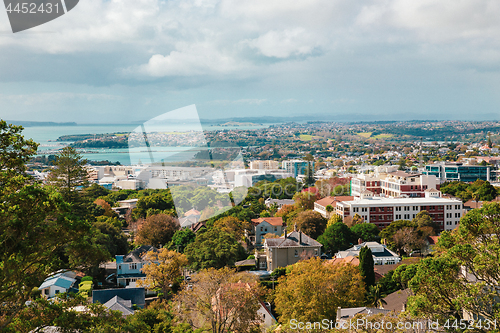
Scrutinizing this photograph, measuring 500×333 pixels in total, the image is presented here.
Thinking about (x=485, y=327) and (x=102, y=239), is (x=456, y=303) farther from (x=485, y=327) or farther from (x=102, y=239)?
(x=102, y=239)

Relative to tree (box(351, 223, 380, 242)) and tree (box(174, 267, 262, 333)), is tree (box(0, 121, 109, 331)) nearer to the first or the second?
tree (box(174, 267, 262, 333))

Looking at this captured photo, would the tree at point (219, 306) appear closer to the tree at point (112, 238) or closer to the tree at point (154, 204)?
the tree at point (112, 238)

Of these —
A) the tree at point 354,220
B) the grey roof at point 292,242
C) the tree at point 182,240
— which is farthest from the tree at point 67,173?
the tree at point 354,220

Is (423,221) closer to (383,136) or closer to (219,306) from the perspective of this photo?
(219,306)

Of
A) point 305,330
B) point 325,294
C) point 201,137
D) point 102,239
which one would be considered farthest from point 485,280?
point 102,239

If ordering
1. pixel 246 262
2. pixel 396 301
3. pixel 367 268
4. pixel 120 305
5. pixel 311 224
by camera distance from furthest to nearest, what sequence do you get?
pixel 311 224 → pixel 246 262 → pixel 367 268 → pixel 120 305 → pixel 396 301

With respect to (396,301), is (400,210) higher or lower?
lower

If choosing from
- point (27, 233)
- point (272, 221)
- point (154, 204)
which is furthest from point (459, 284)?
point (154, 204)
